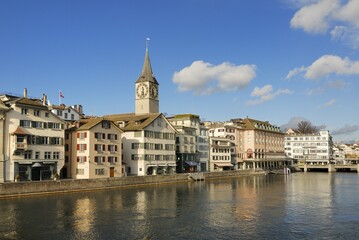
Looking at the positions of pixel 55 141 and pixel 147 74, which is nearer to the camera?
pixel 55 141

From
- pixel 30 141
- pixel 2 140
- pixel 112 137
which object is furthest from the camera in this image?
pixel 112 137

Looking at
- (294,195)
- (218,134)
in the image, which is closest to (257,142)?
(218,134)

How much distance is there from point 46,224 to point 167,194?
106 feet

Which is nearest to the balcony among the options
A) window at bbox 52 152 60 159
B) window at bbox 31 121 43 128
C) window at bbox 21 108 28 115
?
window at bbox 31 121 43 128

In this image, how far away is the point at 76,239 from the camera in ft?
125

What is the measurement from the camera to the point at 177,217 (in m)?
49.7

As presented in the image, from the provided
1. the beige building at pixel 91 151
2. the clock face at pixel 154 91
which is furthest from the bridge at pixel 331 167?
the beige building at pixel 91 151

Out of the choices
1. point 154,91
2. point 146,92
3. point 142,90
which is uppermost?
point 142,90

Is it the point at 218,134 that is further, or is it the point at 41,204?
the point at 218,134

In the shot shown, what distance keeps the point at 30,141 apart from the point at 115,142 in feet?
70.3

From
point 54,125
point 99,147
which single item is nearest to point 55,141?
point 54,125

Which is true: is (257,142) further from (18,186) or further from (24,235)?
(24,235)

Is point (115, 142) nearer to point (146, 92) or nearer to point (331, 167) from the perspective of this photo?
point (146, 92)

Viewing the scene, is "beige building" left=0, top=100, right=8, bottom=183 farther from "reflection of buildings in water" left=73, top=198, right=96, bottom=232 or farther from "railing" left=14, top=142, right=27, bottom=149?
"reflection of buildings in water" left=73, top=198, right=96, bottom=232
